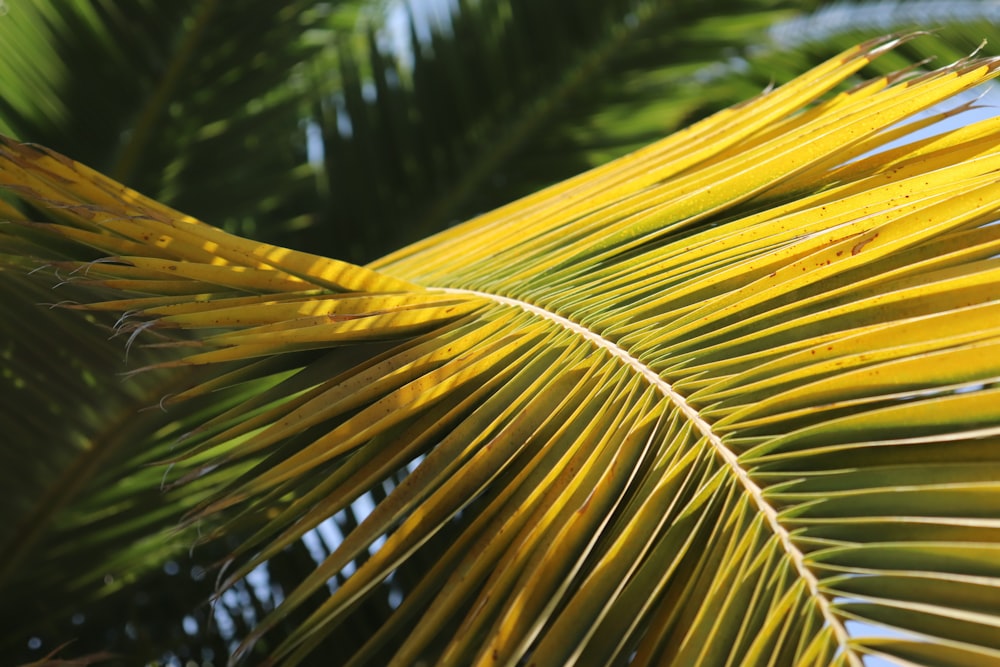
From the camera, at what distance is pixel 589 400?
0.85 meters

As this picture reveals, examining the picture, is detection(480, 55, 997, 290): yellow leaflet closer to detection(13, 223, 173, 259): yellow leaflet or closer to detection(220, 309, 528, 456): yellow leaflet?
detection(220, 309, 528, 456): yellow leaflet

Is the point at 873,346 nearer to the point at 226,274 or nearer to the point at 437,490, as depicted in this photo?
the point at 437,490

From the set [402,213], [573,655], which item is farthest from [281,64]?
[573,655]

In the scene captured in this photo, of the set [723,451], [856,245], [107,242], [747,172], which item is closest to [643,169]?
[747,172]

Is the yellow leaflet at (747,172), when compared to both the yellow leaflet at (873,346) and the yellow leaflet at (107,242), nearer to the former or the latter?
the yellow leaflet at (873,346)

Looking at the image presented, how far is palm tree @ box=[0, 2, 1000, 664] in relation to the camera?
2.19 ft

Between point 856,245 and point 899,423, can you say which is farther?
point 856,245

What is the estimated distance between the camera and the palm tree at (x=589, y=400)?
667 mm

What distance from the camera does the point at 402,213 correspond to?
2.42 metres

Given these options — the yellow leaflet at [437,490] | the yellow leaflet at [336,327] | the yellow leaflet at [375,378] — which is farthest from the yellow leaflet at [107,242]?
the yellow leaflet at [437,490]

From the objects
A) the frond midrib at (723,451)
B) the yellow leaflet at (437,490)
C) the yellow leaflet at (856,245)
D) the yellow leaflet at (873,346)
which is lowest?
the yellow leaflet at (437,490)

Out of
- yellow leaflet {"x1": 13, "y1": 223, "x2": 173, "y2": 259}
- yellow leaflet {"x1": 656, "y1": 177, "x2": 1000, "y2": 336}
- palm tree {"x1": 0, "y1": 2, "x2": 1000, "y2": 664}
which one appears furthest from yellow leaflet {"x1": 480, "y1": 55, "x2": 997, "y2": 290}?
yellow leaflet {"x1": 13, "y1": 223, "x2": 173, "y2": 259}

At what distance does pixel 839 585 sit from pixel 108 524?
1.29 m

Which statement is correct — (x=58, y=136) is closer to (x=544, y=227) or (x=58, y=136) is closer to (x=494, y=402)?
(x=544, y=227)
